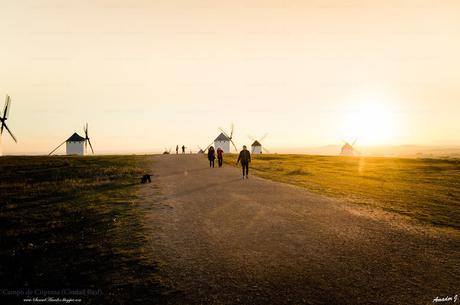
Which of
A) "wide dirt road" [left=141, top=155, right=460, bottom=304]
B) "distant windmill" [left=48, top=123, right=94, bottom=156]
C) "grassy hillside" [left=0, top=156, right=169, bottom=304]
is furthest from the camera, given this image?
"distant windmill" [left=48, top=123, right=94, bottom=156]

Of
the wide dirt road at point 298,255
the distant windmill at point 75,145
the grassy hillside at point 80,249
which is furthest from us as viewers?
the distant windmill at point 75,145

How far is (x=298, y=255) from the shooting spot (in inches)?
339

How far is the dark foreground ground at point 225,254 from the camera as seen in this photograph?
6582 millimetres

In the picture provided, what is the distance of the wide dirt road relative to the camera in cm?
650

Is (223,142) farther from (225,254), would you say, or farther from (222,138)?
(225,254)

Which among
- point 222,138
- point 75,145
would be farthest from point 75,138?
point 222,138

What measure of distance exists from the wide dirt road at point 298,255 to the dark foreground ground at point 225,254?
3 cm

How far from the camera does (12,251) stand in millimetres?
9617

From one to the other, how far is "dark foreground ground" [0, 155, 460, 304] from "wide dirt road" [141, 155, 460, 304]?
0.03 m

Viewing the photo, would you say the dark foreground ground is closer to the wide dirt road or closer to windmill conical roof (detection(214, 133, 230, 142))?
the wide dirt road

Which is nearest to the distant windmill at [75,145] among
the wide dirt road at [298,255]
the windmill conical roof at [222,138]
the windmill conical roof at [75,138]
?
the windmill conical roof at [75,138]

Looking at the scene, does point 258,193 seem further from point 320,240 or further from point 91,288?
point 91,288

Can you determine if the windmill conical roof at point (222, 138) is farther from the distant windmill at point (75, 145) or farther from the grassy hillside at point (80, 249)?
the grassy hillside at point (80, 249)

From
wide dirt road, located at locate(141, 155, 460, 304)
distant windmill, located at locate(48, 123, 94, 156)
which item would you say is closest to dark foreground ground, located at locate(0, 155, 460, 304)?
wide dirt road, located at locate(141, 155, 460, 304)
